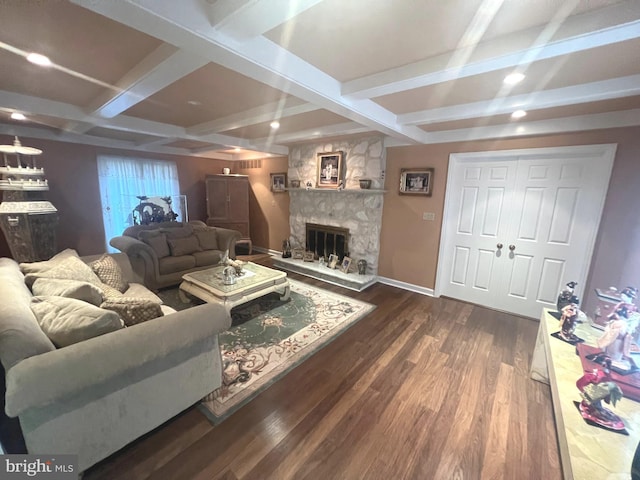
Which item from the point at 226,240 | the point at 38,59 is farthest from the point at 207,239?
the point at 38,59

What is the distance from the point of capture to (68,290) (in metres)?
1.70

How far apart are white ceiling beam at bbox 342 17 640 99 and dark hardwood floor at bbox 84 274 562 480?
2.31 metres

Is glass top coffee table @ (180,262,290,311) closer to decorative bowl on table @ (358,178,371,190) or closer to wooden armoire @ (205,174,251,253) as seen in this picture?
decorative bowl on table @ (358,178,371,190)

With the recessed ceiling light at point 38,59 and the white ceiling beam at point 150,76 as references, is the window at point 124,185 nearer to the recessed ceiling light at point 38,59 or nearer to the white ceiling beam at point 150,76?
the white ceiling beam at point 150,76

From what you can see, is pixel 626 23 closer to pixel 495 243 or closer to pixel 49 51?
pixel 495 243

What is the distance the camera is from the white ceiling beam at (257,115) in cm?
266

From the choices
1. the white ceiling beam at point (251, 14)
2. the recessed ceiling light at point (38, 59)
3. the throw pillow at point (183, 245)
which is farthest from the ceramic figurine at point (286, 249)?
the white ceiling beam at point (251, 14)

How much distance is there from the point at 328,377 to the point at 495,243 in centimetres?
282

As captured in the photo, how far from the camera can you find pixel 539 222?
3.13m

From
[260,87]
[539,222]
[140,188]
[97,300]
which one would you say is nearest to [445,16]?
[260,87]

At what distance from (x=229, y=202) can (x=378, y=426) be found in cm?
517

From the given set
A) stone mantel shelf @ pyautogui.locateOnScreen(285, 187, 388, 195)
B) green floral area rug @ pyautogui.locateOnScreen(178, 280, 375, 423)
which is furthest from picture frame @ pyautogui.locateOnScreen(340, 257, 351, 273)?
stone mantel shelf @ pyautogui.locateOnScreen(285, 187, 388, 195)

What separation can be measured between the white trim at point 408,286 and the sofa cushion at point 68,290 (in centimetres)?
368

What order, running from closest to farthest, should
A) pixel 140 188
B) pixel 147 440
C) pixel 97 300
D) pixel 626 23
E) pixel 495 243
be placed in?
pixel 626 23 → pixel 147 440 → pixel 97 300 → pixel 495 243 → pixel 140 188
